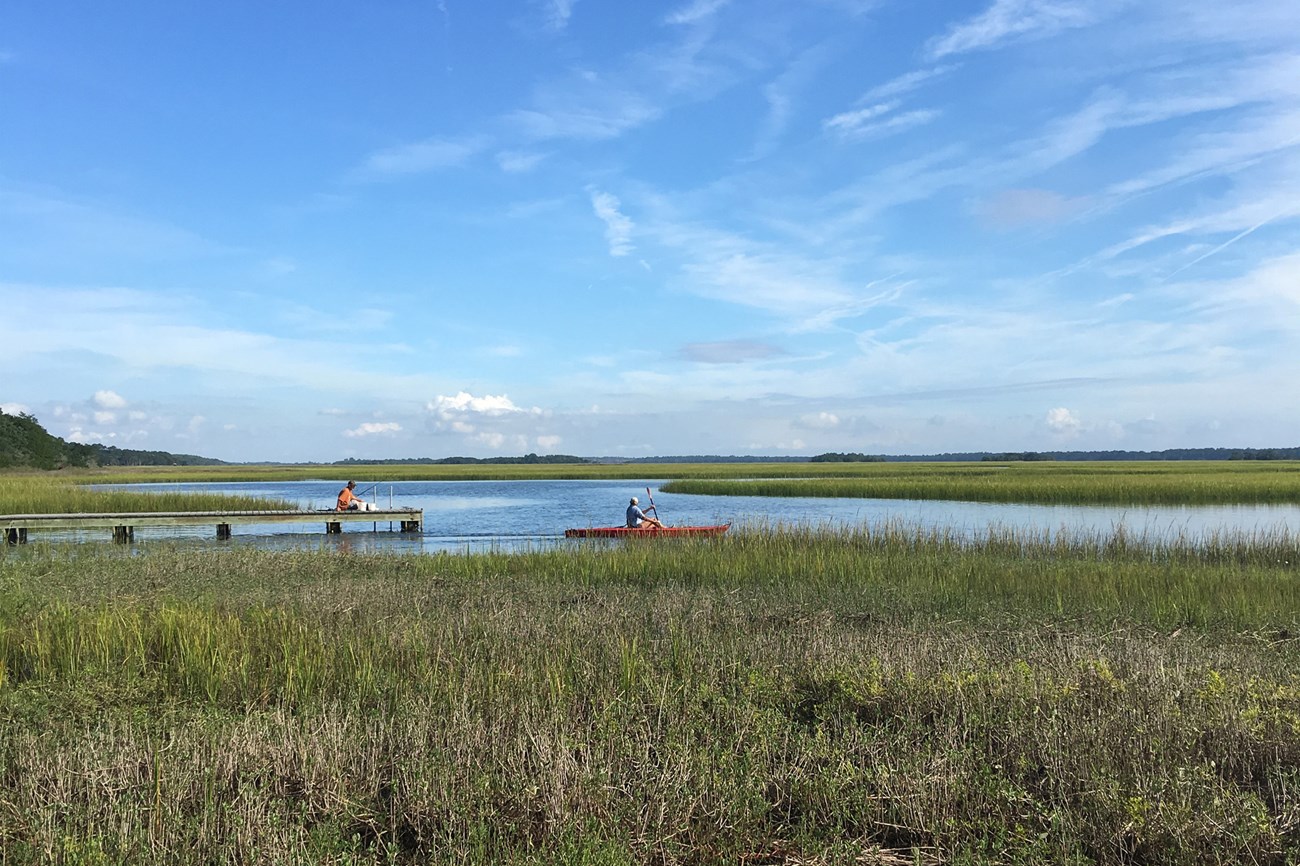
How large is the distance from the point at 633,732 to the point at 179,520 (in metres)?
25.2

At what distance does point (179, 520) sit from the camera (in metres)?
26.0

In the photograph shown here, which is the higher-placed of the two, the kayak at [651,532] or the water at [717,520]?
the kayak at [651,532]

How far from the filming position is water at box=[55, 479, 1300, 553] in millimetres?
23688

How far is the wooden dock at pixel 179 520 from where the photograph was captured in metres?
23.9

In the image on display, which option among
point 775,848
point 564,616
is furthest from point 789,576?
point 775,848

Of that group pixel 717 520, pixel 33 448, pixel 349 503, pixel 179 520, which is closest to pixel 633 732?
pixel 349 503

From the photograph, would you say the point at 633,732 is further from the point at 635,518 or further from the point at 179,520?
the point at 179,520

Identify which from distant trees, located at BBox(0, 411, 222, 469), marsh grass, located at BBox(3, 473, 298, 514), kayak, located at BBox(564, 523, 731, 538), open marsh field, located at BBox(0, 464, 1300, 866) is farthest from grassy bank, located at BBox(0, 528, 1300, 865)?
distant trees, located at BBox(0, 411, 222, 469)

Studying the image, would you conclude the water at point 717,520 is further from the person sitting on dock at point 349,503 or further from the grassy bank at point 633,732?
the grassy bank at point 633,732

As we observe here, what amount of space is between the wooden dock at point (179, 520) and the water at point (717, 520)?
1.56 feet

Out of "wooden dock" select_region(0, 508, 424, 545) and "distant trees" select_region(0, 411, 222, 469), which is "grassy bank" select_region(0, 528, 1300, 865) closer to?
"wooden dock" select_region(0, 508, 424, 545)

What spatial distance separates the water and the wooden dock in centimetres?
48

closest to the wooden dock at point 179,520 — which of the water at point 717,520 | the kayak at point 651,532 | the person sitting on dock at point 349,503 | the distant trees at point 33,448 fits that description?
the person sitting on dock at point 349,503

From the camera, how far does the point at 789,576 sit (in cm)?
1420
